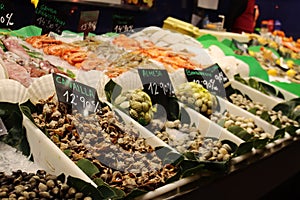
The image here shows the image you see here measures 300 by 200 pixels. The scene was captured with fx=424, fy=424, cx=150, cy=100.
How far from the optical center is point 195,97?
1940 millimetres

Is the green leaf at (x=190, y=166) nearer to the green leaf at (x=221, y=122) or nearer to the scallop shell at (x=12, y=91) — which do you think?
the green leaf at (x=221, y=122)

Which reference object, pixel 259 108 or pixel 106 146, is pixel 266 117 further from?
pixel 106 146

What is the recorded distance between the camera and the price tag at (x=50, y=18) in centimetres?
204

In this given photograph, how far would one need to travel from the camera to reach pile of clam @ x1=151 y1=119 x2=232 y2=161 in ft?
5.29

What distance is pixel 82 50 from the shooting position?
218 centimetres

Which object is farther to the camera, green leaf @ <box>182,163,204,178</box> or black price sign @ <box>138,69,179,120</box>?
black price sign @ <box>138,69,179,120</box>

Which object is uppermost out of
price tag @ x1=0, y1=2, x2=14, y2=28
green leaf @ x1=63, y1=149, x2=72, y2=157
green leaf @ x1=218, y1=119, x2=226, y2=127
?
price tag @ x1=0, y1=2, x2=14, y2=28

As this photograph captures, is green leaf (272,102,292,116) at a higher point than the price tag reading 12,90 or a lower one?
lower

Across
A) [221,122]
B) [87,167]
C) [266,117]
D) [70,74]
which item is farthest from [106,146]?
[266,117]

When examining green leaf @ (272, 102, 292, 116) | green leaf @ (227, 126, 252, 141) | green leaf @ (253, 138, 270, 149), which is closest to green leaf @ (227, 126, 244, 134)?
green leaf @ (227, 126, 252, 141)

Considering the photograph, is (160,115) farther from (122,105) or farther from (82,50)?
(82,50)

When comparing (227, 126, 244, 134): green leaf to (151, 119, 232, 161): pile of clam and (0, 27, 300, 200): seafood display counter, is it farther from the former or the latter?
(151, 119, 232, 161): pile of clam

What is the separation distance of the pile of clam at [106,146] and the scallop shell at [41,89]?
5 cm

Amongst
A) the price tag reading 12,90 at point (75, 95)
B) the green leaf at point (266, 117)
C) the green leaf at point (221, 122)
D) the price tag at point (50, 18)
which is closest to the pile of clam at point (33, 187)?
the price tag reading 12,90 at point (75, 95)
